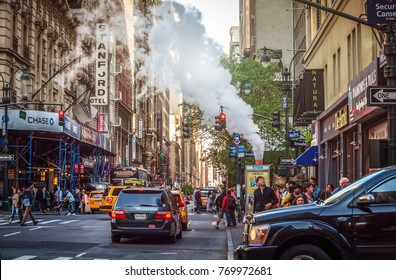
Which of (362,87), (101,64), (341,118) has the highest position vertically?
(101,64)

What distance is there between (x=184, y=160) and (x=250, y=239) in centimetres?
16395

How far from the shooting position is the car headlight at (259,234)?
898 cm

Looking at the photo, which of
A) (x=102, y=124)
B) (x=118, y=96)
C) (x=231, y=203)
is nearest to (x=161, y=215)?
(x=231, y=203)

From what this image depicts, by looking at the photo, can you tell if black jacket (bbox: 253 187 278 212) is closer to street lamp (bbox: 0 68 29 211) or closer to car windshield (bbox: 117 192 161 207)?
car windshield (bbox: 117 192 161 207)

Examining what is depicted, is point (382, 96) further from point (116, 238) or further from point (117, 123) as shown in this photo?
point (117, 123)

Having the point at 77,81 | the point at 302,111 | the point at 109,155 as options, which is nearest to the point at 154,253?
the point at 302,111

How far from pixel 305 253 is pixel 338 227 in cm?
53

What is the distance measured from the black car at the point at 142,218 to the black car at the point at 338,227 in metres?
10.0

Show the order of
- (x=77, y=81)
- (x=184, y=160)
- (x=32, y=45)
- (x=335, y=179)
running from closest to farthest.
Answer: (x=335, y=179)
(x=32, y=45)
(x=77, y=81)
(x=184, y=160)

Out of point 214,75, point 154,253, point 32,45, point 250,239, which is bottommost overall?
point 154,253

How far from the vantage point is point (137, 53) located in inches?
3327

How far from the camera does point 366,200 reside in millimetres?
8281

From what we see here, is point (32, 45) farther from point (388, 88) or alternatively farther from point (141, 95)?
point (141, 95)

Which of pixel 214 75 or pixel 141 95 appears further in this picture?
pixel 141 95
